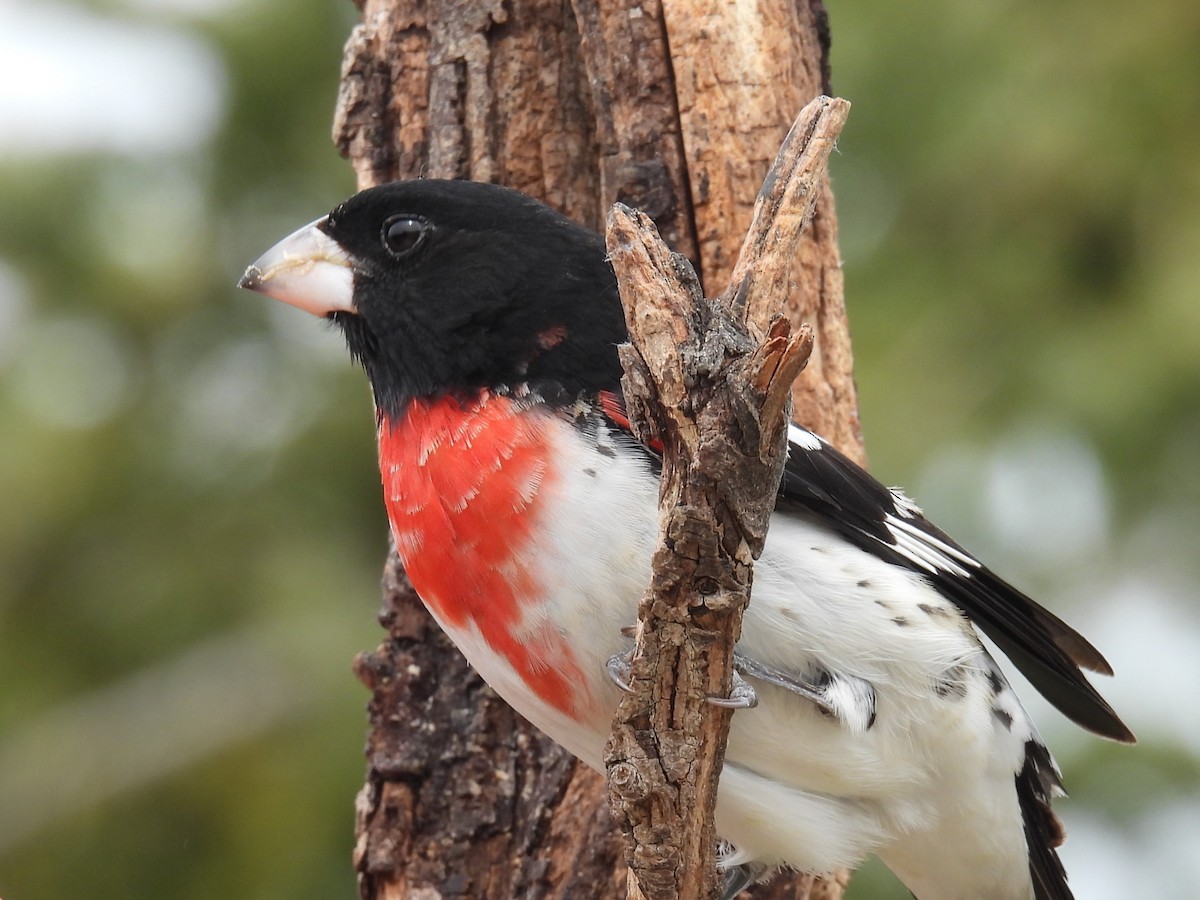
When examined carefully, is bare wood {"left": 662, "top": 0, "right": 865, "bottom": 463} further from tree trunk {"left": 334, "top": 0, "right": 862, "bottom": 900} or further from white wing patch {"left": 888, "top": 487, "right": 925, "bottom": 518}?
white wing patch {"left": 888, "top": 487, "right": 925, "bottom": 518}

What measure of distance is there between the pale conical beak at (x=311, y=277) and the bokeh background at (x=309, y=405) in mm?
1920

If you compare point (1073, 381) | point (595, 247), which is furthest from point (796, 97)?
point (1073, 381)

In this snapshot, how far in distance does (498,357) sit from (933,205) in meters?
2.79

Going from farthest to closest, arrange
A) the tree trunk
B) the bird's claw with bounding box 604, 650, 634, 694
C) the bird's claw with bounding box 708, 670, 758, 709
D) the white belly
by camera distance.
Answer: the tree trunk → the white belly → the bird's claw with bounding box 604, 650, 634, 694 → the bird's claw with bounding box 708, 670, 758, 709

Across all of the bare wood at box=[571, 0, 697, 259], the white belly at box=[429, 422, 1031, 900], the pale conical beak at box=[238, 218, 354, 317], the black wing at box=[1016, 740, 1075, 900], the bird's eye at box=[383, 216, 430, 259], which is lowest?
the black wing at box=[1016, 740, 1075, 900]

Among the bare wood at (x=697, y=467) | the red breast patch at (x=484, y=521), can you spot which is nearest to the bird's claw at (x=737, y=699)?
the bare wood at (x=697, y=467)

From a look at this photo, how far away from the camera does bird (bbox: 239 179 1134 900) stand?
108 inches

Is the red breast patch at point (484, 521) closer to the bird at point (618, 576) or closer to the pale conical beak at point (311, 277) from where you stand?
the bird at point (618, 576)

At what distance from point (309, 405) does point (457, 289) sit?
92.2 inches

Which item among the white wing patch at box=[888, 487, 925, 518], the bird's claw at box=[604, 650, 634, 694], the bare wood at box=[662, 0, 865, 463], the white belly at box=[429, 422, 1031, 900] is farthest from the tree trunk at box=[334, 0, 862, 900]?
the bird's claw at box=[604, 650, 634, 694]

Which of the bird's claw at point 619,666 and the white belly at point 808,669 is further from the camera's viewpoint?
the white belly at point 808,669

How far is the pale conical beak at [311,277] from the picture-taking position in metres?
3.34

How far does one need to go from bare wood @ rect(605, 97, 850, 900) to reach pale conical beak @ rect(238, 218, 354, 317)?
1.39 meters

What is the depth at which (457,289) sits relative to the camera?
125 inches
